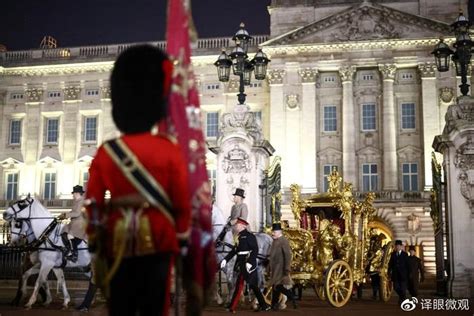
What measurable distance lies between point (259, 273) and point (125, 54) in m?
8.86

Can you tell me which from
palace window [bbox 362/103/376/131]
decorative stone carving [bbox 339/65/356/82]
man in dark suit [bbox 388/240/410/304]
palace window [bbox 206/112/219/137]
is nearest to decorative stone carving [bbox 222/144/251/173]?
man in dark suit [bbox 388/240/410/304]

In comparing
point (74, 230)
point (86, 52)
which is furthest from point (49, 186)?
point (74, 230)

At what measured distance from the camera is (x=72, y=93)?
5084cm

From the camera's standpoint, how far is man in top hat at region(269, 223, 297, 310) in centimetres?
1211

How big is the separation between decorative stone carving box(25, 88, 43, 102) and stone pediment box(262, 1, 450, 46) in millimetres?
18181

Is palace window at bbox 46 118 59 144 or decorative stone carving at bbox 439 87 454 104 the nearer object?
decorative stone carving at bbox 439 87 454 104

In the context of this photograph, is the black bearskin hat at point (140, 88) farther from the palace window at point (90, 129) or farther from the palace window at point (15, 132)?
the palace window at point (15, 132)

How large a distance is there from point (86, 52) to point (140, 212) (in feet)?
163

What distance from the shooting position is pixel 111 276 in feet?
13.3

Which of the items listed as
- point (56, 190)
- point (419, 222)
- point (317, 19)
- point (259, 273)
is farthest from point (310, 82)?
point (259, 273)

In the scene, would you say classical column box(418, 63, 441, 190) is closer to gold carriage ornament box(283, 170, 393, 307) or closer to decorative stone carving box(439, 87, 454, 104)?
decorative stone carving box(439, 87, 454, 104)

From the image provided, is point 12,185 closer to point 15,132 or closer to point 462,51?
point 15,132

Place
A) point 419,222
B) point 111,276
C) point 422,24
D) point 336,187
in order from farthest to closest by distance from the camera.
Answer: point 422,24 < point 419,222 < point 336,187 < point 111,276

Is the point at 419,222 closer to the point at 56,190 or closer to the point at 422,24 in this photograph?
the point at 422,24
